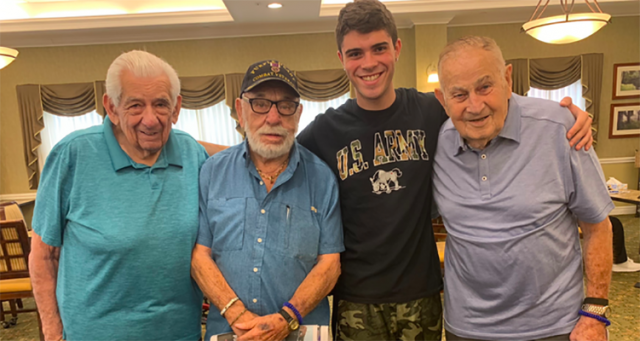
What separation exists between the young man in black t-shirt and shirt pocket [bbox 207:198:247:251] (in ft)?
1.47

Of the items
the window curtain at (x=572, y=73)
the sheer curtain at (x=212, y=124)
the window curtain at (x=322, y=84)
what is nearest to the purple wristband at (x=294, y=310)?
the window curtain at (x=322, y=84)

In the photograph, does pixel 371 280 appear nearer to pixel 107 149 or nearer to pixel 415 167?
pixel 415 167

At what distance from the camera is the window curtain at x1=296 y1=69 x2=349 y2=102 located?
6859 mm

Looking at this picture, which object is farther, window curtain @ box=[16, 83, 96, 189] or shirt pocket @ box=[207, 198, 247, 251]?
window curtain @ box=[16, 83, 96, 189]

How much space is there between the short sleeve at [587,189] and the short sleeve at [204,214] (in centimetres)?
129

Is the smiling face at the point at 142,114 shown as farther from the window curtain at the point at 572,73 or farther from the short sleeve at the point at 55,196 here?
the window curtain at the point at 572,73

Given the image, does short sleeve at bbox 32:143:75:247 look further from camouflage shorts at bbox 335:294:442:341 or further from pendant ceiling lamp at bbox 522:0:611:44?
pendant ceiling lamp at bbox 522:0:611:44

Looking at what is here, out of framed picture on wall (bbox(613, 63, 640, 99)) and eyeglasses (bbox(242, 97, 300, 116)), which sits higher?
framed picture on wall (bbox(613, 63, 640, 99))

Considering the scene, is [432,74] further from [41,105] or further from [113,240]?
[41,105]

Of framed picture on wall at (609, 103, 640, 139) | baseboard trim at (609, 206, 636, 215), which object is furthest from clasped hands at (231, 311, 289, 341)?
framed picture on wall at (609, 103, 640, 139)

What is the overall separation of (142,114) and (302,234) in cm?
72

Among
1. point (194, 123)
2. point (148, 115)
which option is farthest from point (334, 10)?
point (148, 115)

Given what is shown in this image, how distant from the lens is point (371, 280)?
156cm

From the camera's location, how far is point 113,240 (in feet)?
4.27
